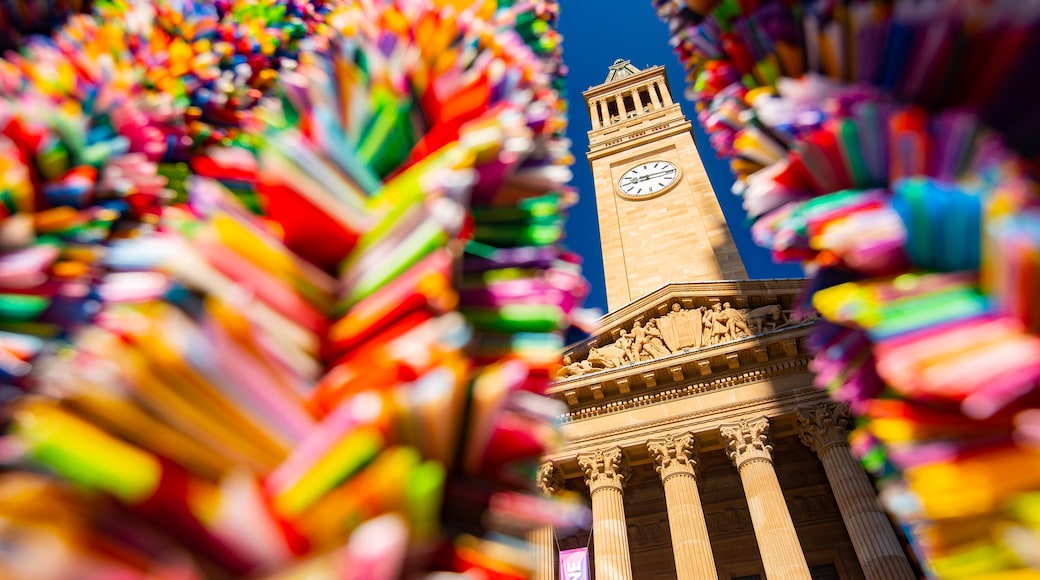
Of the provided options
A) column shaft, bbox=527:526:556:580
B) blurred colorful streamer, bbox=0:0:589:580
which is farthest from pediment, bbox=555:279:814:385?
blurred colorful streamer, bbox=0:0:589:580

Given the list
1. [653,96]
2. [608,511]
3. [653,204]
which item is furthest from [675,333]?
[653,96]

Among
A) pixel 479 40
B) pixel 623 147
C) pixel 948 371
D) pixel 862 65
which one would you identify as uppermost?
pixel 623 147

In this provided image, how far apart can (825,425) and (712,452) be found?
3.44m

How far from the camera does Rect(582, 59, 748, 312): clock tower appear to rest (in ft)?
73.7

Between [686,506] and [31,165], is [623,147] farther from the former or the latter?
[31,165]

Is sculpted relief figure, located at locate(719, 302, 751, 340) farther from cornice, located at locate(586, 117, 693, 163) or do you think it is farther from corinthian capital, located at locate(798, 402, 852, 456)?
cornice, located at locate(586, 117, 693, 163)

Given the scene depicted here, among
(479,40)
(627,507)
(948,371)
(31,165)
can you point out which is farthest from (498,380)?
(627,507)

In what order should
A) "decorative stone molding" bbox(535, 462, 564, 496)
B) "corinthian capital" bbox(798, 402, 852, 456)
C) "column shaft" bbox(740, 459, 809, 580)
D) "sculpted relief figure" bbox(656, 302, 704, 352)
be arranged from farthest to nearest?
"sculpted relief figure" bbox(656, 302, 704, 352), "decorative stone molding" bbox(535, 462, 564, 496), "corinthian capital" bbox(798, 402, 852, 456), "column shaft" bbox(740, 459, 809, 580)

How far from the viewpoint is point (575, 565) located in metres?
12.0

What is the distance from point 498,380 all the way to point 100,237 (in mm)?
1437

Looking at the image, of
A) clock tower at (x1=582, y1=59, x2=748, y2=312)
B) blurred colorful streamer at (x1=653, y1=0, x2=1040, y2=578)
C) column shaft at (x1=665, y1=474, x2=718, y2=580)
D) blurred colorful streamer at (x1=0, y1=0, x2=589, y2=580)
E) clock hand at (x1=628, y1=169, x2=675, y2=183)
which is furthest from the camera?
clock hand at (x1=628, y1=169, x2=675, y2=183)

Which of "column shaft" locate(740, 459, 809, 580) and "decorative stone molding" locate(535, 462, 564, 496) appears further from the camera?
"decorative stone molding" locate(535, 462, 564, 496)

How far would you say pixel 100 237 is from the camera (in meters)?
1.66

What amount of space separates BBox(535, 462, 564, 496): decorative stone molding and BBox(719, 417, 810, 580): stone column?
478 centimetres
